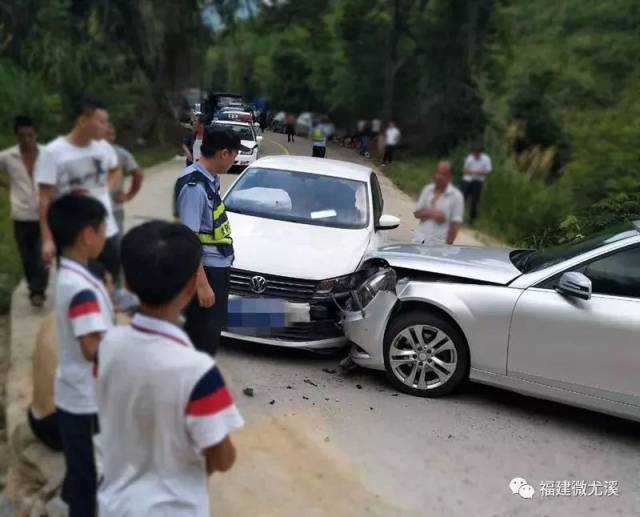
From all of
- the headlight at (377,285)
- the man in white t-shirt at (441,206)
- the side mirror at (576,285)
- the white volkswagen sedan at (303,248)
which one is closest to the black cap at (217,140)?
the man in white t-shirt at (441,206)

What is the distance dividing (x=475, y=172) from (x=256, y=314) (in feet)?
4.14

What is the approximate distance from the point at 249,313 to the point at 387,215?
1.08 metres

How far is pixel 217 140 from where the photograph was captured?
2557 mm

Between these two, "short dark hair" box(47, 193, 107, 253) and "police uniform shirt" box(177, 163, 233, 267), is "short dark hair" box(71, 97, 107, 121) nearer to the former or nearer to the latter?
"short dark hair" box(47, 193, 107, 253)

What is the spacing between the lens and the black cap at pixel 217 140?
2.49 m

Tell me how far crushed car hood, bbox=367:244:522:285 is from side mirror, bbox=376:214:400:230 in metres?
0.20

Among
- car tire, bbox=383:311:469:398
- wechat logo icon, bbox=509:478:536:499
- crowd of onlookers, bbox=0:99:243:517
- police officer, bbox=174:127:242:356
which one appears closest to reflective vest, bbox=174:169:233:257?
police officer, bbox=174:127:242:356

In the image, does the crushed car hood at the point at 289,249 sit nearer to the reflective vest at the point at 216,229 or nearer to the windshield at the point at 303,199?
the windshield at the point at 303,199

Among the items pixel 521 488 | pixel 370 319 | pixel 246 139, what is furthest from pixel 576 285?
pixel 246 139

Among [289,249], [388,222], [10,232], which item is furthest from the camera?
[289,249]

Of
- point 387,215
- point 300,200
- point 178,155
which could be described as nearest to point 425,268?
point 387,215

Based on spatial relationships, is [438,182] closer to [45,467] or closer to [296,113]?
[296,113]

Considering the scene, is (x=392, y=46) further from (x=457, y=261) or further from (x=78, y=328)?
(x=457, y=261)

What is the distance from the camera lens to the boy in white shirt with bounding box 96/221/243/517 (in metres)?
1.61
